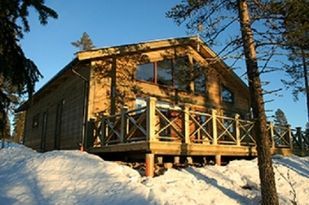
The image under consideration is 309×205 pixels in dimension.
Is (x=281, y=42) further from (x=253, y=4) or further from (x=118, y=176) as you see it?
(x=118, y=176)

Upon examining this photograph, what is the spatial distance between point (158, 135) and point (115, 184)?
106 inches

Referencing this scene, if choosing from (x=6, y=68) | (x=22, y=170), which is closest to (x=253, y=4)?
(x=6, y=68)

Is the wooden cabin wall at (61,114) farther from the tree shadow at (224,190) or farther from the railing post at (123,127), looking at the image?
the tree shadow at (224,190)

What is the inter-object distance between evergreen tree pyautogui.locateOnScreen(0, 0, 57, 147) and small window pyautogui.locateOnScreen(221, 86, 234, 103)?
11402 mm

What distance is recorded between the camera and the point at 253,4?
31.9 feet

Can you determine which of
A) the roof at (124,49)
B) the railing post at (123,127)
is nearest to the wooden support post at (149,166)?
the railing post at (123,127)

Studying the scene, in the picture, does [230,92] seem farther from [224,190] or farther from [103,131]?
[224,190]

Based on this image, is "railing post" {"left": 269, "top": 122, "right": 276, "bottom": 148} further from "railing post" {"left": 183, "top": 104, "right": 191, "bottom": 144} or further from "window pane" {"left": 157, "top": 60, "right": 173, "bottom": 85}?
"railing post" {"left": 183, "top": 104, "right": 191, "bottom": 144}

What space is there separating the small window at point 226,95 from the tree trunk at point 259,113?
8.94 meters

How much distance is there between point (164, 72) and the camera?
1525 cm

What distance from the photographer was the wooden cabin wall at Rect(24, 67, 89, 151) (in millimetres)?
13444

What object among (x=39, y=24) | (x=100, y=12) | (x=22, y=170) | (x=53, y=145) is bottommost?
(x=22, y=170)

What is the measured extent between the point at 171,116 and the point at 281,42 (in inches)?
195

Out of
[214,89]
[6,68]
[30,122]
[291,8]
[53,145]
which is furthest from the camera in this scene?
[30,122]
